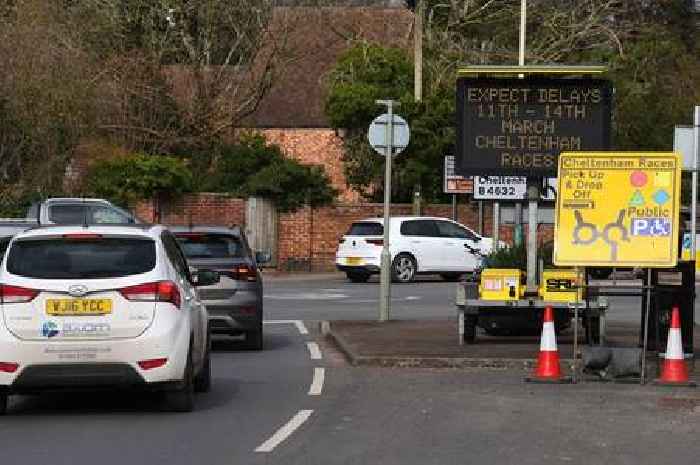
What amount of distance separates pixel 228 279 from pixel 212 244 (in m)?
0.70

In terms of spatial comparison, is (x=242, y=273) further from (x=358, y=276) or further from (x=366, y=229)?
(x=358, y=276)

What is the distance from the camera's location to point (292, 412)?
12453mm

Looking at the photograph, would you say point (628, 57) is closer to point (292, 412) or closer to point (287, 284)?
point (287, 284)

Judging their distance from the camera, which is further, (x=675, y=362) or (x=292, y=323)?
(x=292, y=323)

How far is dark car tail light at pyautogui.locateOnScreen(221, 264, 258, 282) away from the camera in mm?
18041

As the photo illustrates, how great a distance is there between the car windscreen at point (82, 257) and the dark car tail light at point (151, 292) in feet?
0.62

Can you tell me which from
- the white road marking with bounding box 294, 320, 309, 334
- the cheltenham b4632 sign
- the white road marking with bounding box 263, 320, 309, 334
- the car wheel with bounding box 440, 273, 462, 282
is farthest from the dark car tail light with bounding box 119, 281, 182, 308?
the car wheel with bounding box 440, 273, 462, 282

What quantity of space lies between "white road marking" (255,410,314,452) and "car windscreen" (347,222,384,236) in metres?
22.2

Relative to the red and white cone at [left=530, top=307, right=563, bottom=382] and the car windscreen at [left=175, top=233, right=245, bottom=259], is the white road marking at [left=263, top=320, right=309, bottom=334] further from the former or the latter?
the red and white cone at [left=530, top=307, right=563, bottom=382]

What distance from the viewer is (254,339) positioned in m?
18.4

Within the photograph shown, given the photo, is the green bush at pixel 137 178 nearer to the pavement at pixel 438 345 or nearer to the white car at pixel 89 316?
the pavement at pixel 438 345

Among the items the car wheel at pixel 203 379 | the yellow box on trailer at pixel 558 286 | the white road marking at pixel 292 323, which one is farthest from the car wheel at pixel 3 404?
the white road marking at pixel 292 323

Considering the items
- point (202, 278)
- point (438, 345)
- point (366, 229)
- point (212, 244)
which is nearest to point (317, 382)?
point (202, 278)

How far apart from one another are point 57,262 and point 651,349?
753 cm
